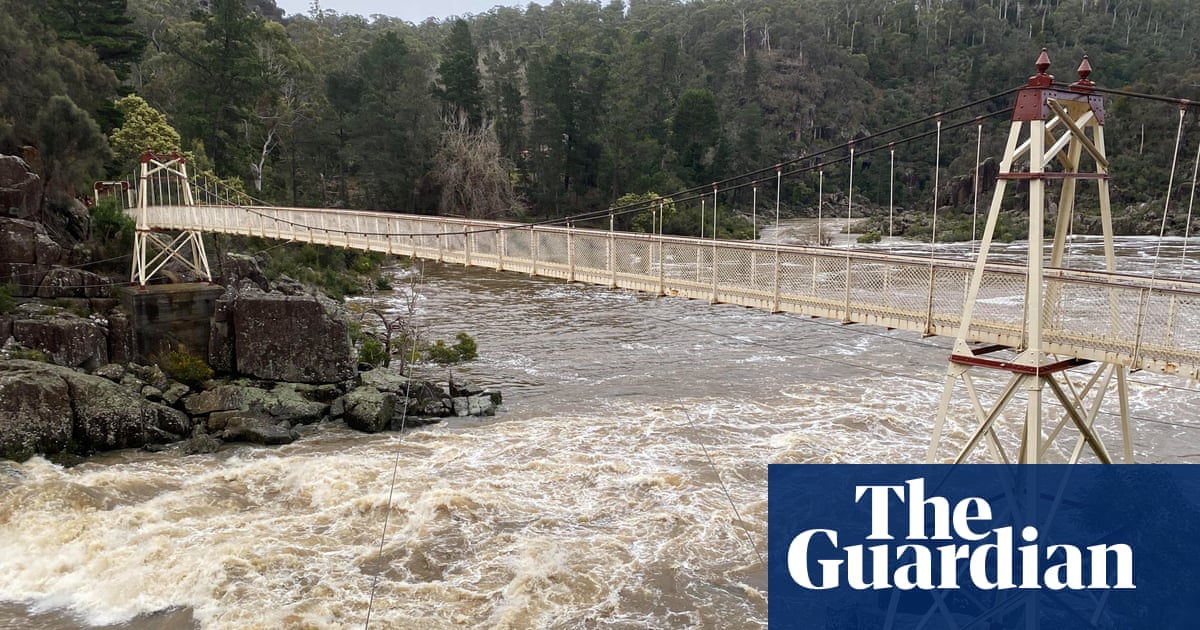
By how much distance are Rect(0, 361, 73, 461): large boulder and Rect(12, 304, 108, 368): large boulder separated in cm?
180

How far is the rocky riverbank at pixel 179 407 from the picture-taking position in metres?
13.2

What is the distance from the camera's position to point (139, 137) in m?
28.0

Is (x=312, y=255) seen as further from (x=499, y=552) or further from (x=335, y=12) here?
(x=335, y=12)

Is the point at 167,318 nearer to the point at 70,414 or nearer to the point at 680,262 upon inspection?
the point at 70,414

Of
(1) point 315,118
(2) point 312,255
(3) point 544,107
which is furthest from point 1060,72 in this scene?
(2) point 312,255

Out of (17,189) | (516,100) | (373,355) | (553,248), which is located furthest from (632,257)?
(516,100)

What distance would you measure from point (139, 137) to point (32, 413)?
57.4ft

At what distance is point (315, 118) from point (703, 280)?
119ft

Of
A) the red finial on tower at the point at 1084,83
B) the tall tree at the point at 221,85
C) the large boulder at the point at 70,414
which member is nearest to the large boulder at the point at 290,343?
the large boulder at the point at 70,414

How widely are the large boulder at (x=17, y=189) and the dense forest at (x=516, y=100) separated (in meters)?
2.13

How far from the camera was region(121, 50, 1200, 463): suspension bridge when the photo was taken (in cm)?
670

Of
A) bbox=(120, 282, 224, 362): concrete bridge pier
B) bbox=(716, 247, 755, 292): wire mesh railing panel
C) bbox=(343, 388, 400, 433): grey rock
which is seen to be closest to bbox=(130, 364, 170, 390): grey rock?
bbox=(120, 282, 224, 362): concrete bridge pier

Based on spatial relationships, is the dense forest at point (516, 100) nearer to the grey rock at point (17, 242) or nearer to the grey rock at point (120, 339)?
the grey rock at point (17, 242)

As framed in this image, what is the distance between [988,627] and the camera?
25.2 ft
